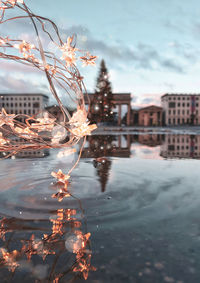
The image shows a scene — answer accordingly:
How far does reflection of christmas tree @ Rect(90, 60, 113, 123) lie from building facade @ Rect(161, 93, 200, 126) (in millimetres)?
75339

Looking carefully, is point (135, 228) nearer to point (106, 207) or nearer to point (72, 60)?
point (106, 207)

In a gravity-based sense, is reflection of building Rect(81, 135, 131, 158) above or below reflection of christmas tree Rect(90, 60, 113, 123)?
below

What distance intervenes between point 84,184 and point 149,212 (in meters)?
2.11

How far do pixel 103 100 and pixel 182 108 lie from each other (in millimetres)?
83008

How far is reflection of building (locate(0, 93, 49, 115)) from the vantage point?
12444cm

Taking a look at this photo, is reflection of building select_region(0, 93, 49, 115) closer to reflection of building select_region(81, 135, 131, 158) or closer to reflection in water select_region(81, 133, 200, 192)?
Answer: reflection of building select_region(81, 135, 131, 158)

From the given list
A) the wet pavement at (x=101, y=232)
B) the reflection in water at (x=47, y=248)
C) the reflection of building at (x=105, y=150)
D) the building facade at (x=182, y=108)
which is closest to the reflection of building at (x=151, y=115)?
the building facade at (x=182, y=108)

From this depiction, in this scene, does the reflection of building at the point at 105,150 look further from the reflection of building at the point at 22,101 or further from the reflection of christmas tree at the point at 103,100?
the reflection of building at the point at 22,101

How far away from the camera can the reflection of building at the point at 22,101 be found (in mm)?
124438

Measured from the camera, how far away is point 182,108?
112 m

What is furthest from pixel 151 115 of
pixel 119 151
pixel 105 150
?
pixel 119 151

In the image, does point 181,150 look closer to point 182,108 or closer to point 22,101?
point 182,108

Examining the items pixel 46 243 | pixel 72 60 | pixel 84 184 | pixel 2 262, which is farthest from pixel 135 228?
pixel 72 60

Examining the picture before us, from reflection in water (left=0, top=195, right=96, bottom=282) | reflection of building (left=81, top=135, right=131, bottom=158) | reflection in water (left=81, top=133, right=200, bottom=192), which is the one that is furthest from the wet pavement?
reflection of building (left=81, top=135, right=131, bottom=158)
